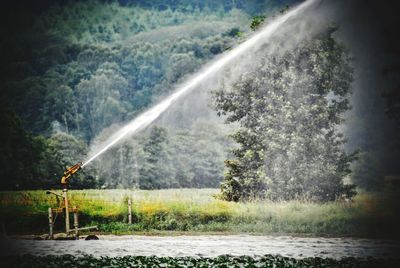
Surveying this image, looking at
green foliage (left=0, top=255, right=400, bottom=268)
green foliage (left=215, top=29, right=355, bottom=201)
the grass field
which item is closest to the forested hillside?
green foliage (left=215, top=29, right=355, bottom=201)

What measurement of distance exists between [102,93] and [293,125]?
74916 mm

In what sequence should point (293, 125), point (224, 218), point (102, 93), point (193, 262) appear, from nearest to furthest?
point (193, 262) → point (224, 218) → point (293, 125) → point (102, 93)

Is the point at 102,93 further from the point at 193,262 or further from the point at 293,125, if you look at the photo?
the point at 193,262

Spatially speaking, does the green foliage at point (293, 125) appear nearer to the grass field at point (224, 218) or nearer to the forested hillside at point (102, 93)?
the grass field at point (224, 218)

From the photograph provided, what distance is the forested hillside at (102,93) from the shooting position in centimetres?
5762

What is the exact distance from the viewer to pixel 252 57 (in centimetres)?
3406

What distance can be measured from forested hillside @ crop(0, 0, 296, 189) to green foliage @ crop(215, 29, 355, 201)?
13.6 feet

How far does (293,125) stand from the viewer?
3322cm

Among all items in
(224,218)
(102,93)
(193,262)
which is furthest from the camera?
(102,93)

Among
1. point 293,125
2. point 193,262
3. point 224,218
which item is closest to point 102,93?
point 293,125

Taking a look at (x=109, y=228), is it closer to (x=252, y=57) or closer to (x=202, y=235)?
(x=202, y=235)

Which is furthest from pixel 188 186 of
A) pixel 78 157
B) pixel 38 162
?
pixel 38 162

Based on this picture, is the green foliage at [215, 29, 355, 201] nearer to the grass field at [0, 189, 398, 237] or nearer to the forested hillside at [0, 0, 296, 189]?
the grass field at [0, 189, 398, 237]

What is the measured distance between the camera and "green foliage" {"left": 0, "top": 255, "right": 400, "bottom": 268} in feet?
52.7
